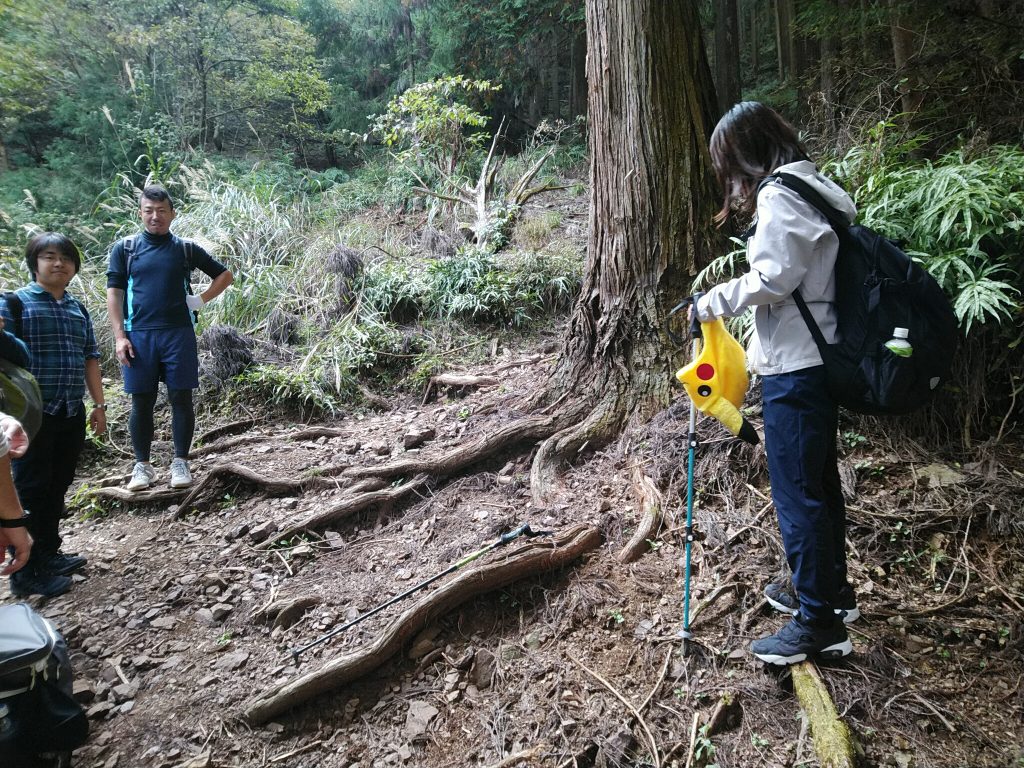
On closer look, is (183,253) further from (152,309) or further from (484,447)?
(484,447)

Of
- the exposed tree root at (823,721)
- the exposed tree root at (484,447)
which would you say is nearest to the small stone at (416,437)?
the exposed tree root at (484,447)

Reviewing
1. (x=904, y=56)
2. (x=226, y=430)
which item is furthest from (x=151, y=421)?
(x=904, y=56)

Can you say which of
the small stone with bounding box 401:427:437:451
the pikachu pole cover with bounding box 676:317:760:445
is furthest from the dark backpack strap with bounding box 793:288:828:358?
the small stone with bounding box 401:427:437:451

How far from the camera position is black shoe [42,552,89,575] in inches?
128

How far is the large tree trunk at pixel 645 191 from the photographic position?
3424mm

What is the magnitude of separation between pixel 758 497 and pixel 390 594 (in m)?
1.98

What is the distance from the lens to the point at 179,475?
161 inches

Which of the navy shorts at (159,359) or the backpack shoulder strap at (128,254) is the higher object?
the backpack shoulder strap at (128,254)

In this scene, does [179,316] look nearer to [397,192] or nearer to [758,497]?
[758,497]

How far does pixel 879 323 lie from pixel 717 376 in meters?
0.54

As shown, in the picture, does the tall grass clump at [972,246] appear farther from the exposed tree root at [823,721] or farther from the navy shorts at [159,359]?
the navy shorts at [159,359]

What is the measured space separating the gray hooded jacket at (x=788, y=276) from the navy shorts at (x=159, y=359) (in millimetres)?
3631

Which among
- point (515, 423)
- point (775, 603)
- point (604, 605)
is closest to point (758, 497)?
point (775, 603)

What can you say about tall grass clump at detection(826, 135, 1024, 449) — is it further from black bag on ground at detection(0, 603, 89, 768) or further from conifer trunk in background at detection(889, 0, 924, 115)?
black bag on ground at detection(0, 603, 89, 768)
